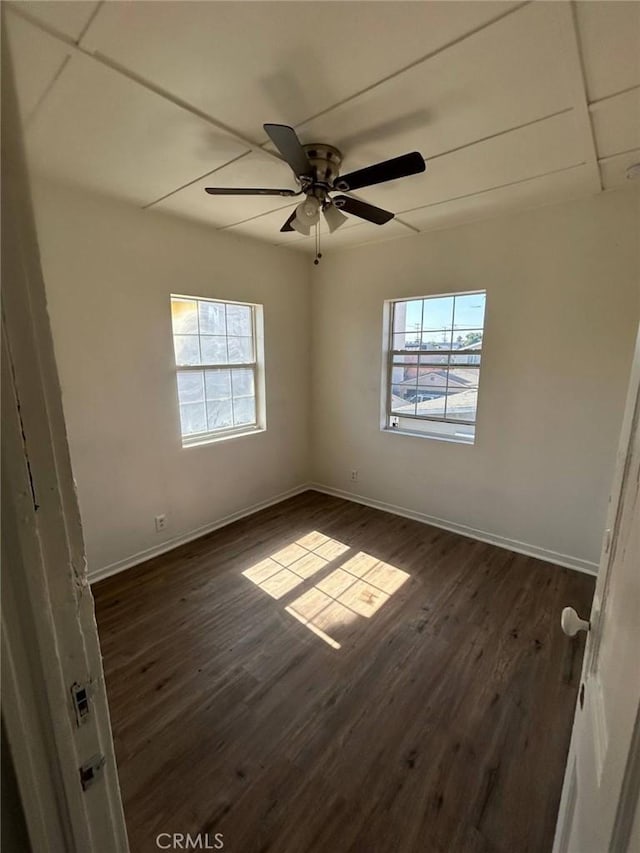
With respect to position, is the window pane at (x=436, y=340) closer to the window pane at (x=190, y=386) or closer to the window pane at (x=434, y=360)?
the window pane at (x=434, y=360)

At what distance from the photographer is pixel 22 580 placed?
0.48 meters

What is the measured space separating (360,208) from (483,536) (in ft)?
9.03

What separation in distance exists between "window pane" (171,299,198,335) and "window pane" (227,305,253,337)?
0.36 m

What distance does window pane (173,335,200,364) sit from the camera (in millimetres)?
3037

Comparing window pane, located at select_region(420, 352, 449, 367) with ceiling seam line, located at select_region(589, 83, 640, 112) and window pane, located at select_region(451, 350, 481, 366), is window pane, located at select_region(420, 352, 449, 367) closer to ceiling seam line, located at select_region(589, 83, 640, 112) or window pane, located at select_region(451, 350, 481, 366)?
window pane, located at select_region(451, 350, 481, 366)

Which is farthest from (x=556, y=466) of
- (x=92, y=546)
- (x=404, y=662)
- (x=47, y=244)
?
(x=47, y=244)

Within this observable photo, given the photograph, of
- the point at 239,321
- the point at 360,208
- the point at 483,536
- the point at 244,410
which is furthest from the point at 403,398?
the point at 360,208

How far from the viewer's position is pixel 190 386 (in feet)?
10.4

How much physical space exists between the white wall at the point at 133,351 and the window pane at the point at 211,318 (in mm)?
151

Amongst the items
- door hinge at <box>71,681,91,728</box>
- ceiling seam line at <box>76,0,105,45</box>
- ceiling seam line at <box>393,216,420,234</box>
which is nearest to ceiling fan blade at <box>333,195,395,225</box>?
ceiling seam line at <box>393,216,420,234</box>

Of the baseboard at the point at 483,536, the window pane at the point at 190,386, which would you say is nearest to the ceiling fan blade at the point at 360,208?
the window pane at the point at 190,386

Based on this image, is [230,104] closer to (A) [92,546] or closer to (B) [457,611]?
(A) [92,546]

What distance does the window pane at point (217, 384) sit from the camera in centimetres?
331

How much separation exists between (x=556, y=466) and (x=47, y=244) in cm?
376
